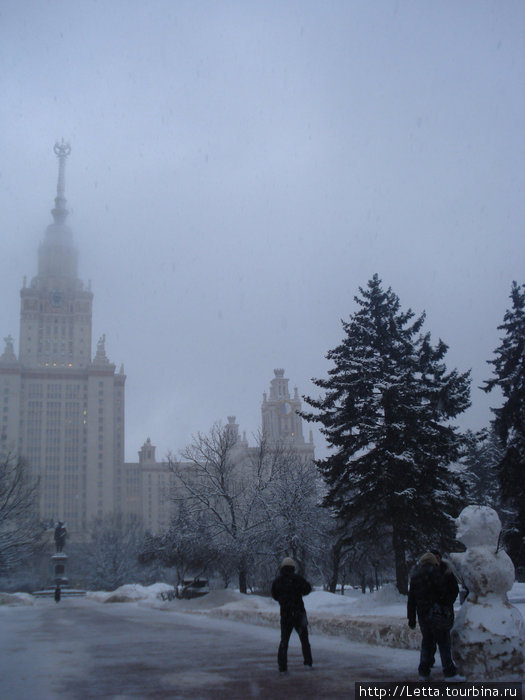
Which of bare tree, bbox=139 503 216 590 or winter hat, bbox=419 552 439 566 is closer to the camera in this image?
winter hat, bbox=419 552 439 566

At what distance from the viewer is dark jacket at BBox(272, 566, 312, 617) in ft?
27.9

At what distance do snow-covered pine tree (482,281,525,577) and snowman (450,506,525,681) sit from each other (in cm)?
1796

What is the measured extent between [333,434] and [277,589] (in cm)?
1308

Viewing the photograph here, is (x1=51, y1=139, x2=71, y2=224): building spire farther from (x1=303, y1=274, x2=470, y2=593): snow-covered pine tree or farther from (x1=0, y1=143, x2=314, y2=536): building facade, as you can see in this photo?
(x1=303, y1=274, x2=470, y2=593): snow-covered pine tree

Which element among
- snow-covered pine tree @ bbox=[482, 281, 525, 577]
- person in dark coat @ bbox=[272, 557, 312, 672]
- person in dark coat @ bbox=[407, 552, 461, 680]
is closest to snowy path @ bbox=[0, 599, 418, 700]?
person in dark coat @ bbox=[272, 557, 312, 672]

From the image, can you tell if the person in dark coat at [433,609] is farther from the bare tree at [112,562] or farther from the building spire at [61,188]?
the building spire at [61,188]

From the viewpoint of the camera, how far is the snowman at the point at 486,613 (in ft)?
22.1

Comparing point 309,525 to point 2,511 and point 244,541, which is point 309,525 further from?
point 2,511

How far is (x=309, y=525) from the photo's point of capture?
3045 centimetres

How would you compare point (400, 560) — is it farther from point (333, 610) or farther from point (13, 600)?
point (13, 600)

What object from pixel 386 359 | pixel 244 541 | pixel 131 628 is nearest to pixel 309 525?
pixel 244 541

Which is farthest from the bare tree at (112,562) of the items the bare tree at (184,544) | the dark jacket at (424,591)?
the dark jacket at (424,591)

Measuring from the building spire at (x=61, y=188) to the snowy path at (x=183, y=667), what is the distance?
575ft

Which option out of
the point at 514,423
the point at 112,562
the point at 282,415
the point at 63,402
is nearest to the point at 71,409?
the point at 63,402
